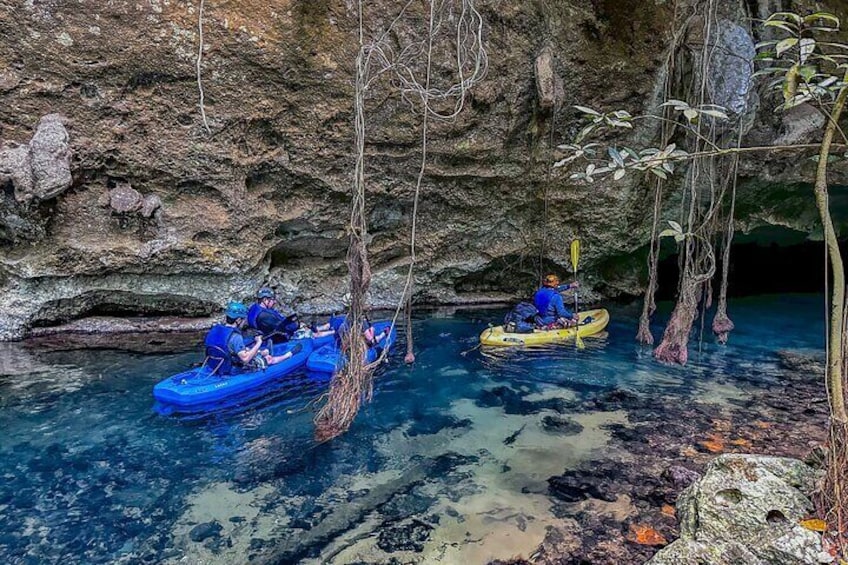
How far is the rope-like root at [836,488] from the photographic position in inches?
99.0

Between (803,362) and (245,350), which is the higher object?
(245,350)

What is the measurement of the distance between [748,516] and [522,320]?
5.64 m

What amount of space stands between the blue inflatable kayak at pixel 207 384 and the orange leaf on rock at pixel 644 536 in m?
4.29

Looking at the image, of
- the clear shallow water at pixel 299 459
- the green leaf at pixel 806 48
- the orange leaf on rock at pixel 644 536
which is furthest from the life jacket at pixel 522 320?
the green leaf at pixel 806 48

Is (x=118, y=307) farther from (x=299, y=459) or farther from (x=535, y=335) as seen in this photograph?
(x=535, y=335)

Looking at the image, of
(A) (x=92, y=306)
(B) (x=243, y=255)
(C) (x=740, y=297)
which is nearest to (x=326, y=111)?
(B) (x=243, y=255)

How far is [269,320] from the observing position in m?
7.10

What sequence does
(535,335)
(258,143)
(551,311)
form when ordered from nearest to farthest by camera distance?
(258,143) < (535,335) < (551,311)

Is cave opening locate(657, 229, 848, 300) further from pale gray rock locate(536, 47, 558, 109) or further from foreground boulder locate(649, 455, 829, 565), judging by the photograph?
foreground boulder locate(649, 455, 829, 565)

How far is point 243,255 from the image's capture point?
27.4 ft

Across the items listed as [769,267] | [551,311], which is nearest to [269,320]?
[551,311]

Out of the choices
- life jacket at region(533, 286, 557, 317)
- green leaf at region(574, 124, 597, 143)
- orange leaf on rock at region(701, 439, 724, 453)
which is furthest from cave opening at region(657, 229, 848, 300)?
green leaf at region(574, 124, 597, 143)

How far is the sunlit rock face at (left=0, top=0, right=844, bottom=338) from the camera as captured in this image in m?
6.80

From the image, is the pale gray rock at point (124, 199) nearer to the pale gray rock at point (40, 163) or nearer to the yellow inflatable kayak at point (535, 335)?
the pale gray rock at point (40, 163)
